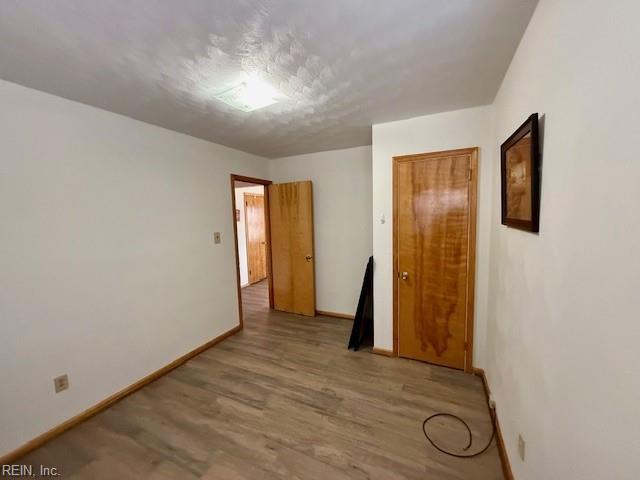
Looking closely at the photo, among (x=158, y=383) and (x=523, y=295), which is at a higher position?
(x=523, y=295)

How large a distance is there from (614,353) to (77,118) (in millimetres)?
3044

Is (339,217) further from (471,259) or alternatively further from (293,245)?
(471,259)

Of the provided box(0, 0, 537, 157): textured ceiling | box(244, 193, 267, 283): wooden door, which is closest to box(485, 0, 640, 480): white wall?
box(0, 0, 537, 157): textured ceiling

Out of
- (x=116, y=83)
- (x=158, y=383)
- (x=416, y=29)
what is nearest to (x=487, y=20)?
(x=416, y=29)

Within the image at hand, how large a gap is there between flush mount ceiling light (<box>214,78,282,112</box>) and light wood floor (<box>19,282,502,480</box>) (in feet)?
7.71

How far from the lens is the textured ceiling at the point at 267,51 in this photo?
3.59 feet

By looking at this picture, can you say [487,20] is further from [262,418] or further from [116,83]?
[262,418]

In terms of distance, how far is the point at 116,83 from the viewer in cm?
165

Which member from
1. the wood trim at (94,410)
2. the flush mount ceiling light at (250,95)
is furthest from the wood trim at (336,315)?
the flush mount ceiling light at (250,95)

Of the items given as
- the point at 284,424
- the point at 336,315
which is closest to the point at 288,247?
the point at 336,315

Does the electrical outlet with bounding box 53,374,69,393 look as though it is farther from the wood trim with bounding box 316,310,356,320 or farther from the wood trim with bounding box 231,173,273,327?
the wood trim with bounding box 316,310,356,320

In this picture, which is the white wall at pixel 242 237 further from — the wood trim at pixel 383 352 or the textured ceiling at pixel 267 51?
the wood trim at pixel 383 352

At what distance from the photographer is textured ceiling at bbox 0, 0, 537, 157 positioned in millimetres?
1095

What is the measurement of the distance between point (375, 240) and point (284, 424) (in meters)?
1.75
